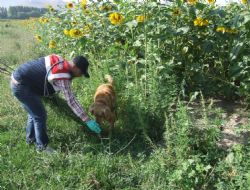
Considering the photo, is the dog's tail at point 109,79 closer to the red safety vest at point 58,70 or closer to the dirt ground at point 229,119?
the red safety vest at point 58,70

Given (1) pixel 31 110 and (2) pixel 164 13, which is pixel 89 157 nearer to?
(1) pixel 31 110

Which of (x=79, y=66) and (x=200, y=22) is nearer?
(x=79, y=66)

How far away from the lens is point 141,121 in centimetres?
400

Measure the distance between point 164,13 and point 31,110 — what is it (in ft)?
6.32

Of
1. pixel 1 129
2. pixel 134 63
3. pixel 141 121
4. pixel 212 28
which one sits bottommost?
pixel 1 129

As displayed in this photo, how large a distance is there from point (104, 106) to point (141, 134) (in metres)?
0.54

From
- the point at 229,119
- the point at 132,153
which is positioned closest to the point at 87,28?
the point at 132,153

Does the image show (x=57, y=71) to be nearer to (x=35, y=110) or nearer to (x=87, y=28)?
(x=35, y=110)

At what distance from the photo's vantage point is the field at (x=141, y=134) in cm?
341

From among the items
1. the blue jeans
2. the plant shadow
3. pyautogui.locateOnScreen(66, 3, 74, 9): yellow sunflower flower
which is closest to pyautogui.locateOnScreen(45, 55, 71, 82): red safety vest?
the blue jeans

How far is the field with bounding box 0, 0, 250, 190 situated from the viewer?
3.41m

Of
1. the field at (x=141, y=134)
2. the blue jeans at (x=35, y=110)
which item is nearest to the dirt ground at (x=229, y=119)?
the field at (x=141, y=134)

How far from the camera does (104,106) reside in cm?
426

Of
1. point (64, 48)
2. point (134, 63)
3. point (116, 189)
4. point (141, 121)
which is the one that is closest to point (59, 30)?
point (64, 48)
